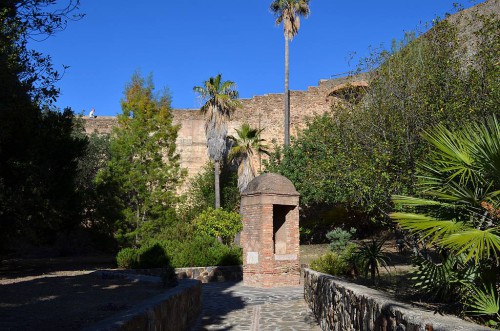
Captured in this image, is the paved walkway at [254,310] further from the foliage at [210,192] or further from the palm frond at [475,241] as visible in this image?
the foliage at [210,192]

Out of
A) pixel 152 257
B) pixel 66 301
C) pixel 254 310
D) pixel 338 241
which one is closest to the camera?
pixel 66 301

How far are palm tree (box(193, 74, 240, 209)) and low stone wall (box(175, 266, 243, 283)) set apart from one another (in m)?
9.13

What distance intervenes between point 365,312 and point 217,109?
20612 millimetres

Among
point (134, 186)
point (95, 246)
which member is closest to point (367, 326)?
point (134, 186)

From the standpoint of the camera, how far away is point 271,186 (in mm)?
14195

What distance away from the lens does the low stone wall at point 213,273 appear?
15508 mm

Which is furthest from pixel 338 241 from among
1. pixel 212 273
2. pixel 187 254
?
pixel 187 254

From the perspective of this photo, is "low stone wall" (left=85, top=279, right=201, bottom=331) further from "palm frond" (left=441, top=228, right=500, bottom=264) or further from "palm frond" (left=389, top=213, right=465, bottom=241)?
"palm frond" (left=441, top=228, right=500, bottom=264)

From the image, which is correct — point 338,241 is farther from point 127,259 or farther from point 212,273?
point 127,259

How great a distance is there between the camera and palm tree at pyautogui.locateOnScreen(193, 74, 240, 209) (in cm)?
2531

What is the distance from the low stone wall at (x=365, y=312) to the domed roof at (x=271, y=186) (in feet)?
14.4

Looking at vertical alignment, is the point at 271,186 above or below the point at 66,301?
above

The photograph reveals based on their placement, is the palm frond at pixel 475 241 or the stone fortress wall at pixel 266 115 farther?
the stone fortress wall at pixel 266 115

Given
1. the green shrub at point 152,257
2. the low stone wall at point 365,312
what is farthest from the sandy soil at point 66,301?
the green shrub at point 152,257
